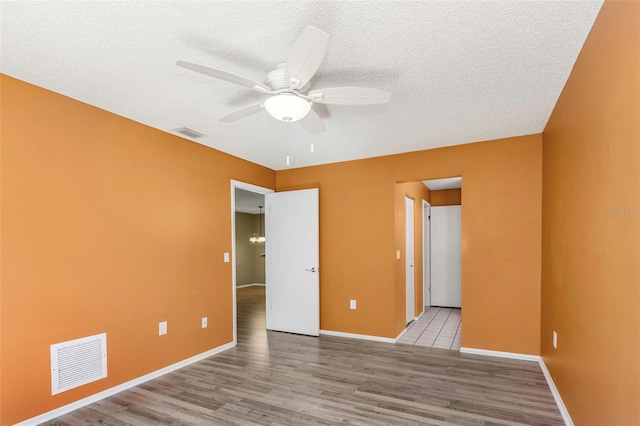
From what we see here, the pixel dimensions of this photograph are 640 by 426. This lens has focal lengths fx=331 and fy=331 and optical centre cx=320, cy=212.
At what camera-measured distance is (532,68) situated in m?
2.19

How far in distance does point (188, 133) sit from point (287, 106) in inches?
77.0

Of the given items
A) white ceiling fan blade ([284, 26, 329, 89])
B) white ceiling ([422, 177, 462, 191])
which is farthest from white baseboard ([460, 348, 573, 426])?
white ceiling ([422, 177, 462, 191])

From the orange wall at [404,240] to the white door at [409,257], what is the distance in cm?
13

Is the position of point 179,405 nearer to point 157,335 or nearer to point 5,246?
point 157,335

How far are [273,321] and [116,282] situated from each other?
8.26 feet

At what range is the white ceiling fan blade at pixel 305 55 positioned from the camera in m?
1.46

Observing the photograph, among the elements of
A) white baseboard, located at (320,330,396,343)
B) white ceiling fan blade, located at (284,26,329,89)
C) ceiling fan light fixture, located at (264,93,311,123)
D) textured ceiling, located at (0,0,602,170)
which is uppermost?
textured ceiling, located at (0,0,602,170)

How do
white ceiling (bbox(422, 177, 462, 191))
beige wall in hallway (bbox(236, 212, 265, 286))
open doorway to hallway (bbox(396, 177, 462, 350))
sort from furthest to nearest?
beige wall in hallway (bbox(236, 212, 265, 286)) → white ceiling (bbox(422, 177, 462, 191)) → open doorway to hallway (bbox(396, 177, 462, 350))

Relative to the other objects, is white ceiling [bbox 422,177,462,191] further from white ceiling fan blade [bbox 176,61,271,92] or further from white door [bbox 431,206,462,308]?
white ceiling fan blade [bbox 176,61,271,92]

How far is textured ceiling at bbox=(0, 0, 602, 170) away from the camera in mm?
1643

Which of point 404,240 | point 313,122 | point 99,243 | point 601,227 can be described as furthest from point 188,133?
point 601,227

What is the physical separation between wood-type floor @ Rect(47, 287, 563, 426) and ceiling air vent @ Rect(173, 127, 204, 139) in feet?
8.04

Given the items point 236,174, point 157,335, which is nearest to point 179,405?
point 157,335

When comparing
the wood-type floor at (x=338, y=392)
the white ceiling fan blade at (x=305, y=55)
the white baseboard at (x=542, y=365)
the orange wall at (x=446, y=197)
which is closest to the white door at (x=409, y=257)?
the wood-type floor at (x=338, y=392)
